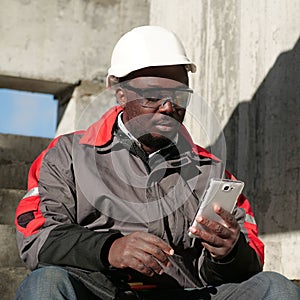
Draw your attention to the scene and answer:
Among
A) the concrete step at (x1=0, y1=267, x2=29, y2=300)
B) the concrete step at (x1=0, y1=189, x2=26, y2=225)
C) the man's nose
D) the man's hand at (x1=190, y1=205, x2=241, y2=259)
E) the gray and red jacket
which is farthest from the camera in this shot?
the concrete step at (x1=0, y1=189, x2=26, y2=225)

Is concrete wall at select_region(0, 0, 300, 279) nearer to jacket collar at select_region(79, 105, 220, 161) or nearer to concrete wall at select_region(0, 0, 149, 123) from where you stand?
Answer: concrete wall at select_region(0, 0, 149, 123)

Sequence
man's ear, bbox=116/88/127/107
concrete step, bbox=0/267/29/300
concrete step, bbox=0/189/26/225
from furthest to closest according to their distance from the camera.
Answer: concrete step, bbox=0/189/26/225, concrete step, bbox=0/267/29/300, man's ear, bbox=116/88/127/107

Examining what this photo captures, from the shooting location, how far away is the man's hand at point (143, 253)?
87.0 inches

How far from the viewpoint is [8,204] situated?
436 centimetres

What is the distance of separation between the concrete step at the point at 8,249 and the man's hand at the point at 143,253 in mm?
1824

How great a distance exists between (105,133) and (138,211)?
32 cm

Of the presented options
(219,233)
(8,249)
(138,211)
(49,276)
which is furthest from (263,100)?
(49,276)

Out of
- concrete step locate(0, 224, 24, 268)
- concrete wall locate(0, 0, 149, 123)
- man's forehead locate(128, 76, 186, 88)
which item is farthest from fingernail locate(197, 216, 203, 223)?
concrete wall locate(0, 0, 149, 123)

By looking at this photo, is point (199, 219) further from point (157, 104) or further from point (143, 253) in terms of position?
point (157, 104)

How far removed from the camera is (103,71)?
583cm

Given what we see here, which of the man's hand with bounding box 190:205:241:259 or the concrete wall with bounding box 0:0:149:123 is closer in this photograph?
the man's hand with bounding box 190:205:241:259

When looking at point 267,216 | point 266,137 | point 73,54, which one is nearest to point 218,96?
point 266,137

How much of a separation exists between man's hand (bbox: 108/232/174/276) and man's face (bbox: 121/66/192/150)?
0.56m

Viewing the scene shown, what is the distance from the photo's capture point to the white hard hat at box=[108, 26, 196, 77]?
274cm
